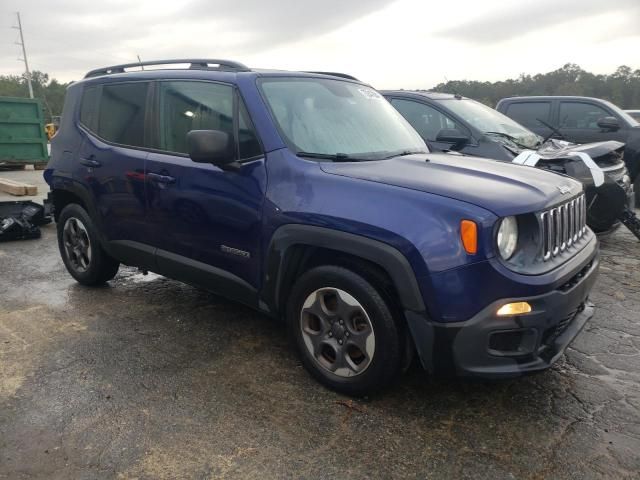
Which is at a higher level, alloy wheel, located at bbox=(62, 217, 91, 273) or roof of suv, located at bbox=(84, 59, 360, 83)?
roof of suv, located at bbox=(84, 59, 360, 83)

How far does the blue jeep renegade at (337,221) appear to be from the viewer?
2445 millimetres

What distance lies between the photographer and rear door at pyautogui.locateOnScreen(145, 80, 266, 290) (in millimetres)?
3154

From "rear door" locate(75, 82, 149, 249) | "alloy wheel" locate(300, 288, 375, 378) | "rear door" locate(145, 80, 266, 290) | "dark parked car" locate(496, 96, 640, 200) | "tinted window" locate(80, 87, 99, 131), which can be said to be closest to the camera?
"alloy wheel" locate(300, 288, 375, 378)

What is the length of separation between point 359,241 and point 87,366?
76.3 inches

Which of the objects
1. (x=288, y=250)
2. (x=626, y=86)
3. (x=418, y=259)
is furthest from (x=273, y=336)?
(x=626, y=86)

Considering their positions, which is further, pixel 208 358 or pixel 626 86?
pixel 626 86

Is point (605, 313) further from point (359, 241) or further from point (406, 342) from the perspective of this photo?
point (359, 241)

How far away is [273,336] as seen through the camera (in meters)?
3.74

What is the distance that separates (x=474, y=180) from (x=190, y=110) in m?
1.98

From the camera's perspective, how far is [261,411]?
2.77 metres

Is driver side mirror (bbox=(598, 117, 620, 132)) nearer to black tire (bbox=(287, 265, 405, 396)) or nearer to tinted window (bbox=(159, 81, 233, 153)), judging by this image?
tinted window (bbox=(159, 81, 233, 153))

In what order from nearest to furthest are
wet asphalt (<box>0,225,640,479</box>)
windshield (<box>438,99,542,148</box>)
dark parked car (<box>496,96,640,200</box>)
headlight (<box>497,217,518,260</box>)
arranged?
wet asphalt (<box>0,225,640,479</box>), headlight (<box>497,217,518,260</box>), windshield (<box>438,99,542,148</box>), dark parked car (<box>496,96,640,200</box>)

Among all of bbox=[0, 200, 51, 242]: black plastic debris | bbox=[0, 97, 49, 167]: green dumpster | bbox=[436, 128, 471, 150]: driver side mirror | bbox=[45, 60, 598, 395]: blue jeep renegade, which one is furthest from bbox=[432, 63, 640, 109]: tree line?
bbox=[45, 60, 598, 395]: blue jeep renegade

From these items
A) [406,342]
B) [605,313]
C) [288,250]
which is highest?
[288,250]
